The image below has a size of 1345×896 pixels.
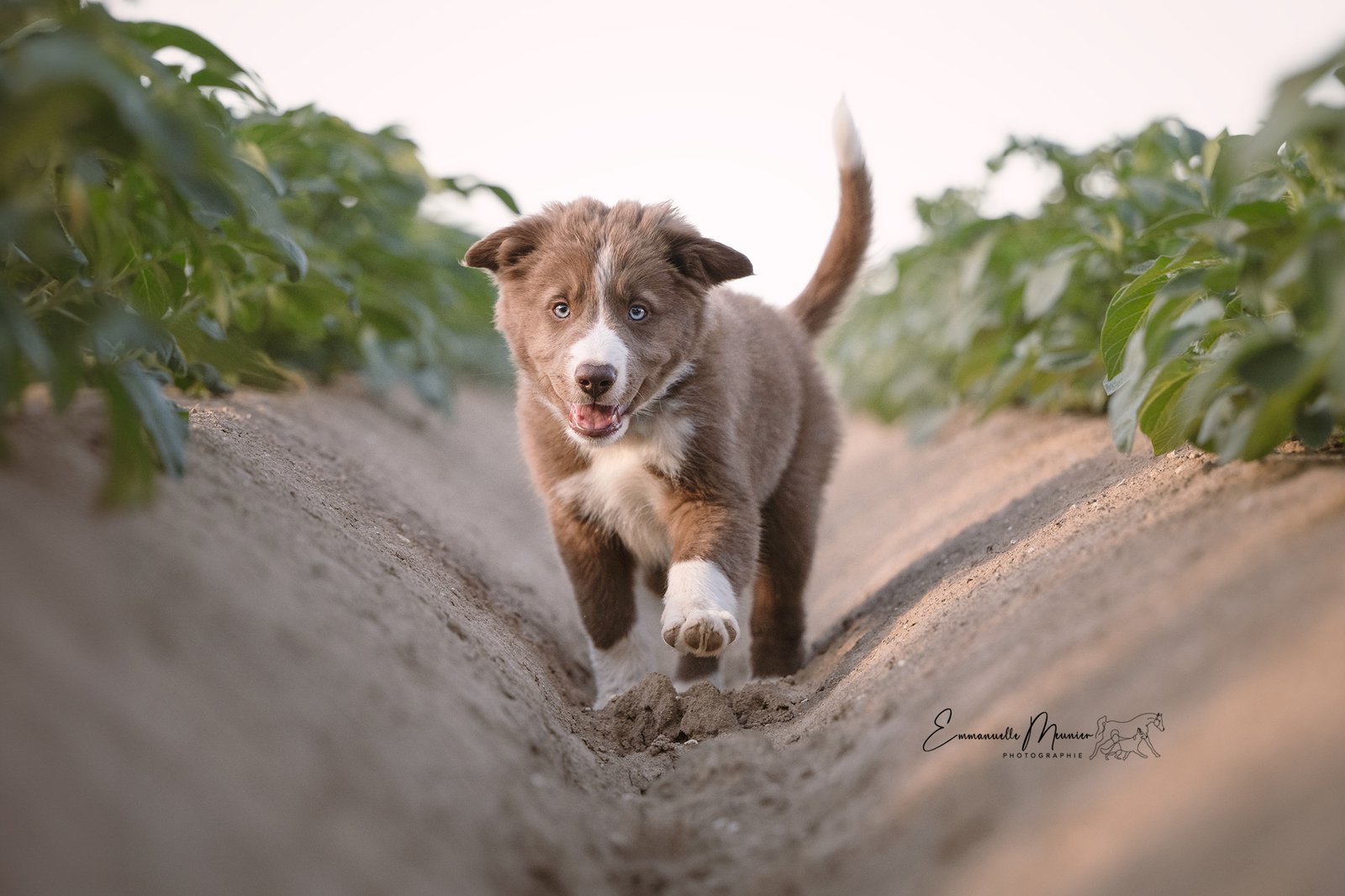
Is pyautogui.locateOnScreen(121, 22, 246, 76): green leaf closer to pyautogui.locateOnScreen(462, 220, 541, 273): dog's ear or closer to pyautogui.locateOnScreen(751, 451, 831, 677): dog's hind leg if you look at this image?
pyautogui.locateOnScreen(462, 220, 541, 273): dog's ear

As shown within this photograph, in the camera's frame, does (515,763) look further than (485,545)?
No

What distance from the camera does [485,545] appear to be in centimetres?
536

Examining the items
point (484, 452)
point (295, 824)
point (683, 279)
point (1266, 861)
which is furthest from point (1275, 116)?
point (484, 452)

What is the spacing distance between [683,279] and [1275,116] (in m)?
2.44

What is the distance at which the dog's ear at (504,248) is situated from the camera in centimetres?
433

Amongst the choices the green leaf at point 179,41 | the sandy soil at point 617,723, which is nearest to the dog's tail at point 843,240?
the sandy soil at point 617,723

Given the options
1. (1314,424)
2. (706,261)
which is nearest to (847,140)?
(706,261)

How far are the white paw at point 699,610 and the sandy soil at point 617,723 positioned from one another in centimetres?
16

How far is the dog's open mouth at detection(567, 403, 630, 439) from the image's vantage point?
397 cm

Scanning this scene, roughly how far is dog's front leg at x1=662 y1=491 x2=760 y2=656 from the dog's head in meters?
0.41

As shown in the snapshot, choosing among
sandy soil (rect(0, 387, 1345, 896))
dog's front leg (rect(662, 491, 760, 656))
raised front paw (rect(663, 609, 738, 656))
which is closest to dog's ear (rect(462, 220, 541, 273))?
dog's front leg (rect(662, 491, 760, 656))

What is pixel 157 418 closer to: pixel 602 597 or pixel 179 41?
pixel 179 41

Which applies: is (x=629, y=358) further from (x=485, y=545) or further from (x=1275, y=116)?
(x=1275, y=116)

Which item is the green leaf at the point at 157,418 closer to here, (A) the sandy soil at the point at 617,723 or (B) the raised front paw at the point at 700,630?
(A) the sandy soil at the point at 617,723
